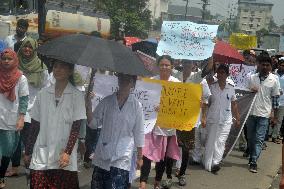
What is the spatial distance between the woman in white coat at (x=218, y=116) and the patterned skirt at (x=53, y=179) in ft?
12.5

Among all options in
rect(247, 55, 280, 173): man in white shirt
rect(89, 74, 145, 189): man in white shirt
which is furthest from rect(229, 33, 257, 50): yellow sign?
rect(89, 74, 145, 189): man in white shirt

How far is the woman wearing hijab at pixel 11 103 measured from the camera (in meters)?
5.18

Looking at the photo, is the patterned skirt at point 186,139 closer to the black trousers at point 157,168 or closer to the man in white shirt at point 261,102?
the black trousers at point 157,168

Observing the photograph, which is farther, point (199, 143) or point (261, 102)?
point (261, 102)

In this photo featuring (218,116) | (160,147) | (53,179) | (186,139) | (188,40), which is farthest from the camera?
(218,116)

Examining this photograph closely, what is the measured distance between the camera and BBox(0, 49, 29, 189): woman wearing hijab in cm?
518

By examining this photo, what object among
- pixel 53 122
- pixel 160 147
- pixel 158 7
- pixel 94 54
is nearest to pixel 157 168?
pixel 160 147

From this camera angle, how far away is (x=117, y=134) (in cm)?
408

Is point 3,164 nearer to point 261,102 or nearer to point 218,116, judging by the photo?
point 218,116

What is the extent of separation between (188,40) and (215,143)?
1.96m

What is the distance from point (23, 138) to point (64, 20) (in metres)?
22.6

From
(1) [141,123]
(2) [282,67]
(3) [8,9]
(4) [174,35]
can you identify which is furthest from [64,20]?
(1) [141,123]

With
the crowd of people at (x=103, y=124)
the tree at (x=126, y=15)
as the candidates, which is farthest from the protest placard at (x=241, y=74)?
the tree at (x=126, y=15)

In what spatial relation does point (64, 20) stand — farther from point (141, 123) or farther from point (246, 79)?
point (141, 123)
